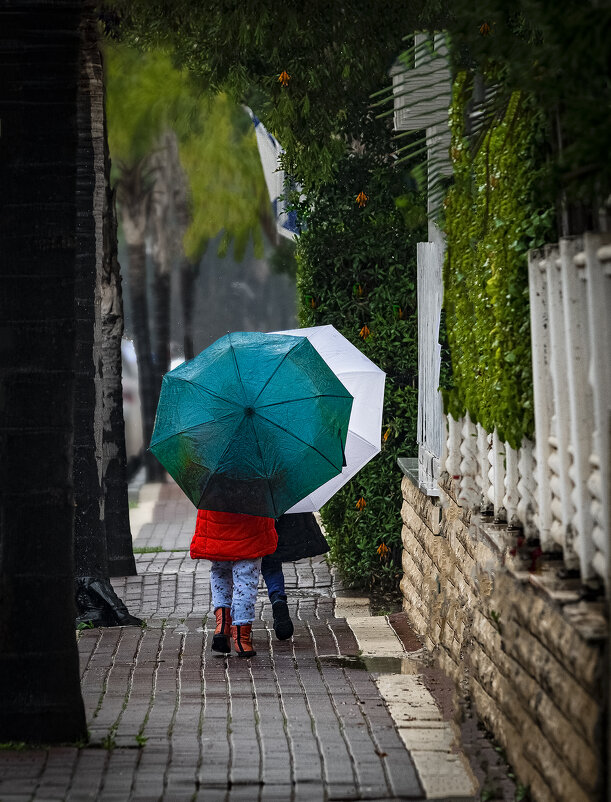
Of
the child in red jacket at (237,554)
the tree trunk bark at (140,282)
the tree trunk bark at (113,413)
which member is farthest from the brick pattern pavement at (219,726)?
the tree trunk bark at (140,282)

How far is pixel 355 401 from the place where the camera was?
9180mm

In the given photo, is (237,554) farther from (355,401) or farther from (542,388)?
(542,388)

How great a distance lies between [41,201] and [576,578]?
10.0 feet

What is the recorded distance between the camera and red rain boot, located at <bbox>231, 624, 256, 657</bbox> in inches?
334

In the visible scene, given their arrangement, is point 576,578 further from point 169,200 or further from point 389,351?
point 169,200

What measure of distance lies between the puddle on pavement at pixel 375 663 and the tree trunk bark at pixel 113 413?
4.48m

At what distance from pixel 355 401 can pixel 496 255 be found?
3031 millimetres

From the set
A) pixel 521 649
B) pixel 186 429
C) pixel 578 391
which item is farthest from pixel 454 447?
pixel 578 391

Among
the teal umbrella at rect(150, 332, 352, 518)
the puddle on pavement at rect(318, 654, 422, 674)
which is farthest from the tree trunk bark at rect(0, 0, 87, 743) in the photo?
the puddle on pavement at rect(318, 654, 422, 674)

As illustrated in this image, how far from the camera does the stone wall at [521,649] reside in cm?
428

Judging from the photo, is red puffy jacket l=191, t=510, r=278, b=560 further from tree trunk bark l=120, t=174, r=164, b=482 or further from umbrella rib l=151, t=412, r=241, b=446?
tree trunk bark l=120, t=174, r=164, b=482

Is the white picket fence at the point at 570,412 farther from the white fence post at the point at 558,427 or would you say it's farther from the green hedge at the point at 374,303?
the green hedge at the point at 374,303

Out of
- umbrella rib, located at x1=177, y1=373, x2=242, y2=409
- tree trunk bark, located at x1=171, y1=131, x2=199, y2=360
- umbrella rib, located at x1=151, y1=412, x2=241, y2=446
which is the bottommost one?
umbrella rib, located at x1=151, y1=412, x2=241, y2=446

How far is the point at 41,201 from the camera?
612 centimetres
